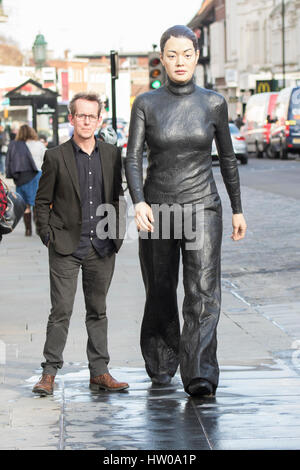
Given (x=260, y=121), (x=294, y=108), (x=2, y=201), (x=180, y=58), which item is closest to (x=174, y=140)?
(x=180, y=58)

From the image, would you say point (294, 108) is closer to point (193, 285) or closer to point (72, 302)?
point (72, 302)

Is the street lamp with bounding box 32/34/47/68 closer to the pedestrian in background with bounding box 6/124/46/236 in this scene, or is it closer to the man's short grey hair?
the pedestrian in background with bounding box 6/124/46/236

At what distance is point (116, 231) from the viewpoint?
22.5 ft

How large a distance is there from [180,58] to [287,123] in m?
36.2

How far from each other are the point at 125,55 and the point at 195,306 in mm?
173388

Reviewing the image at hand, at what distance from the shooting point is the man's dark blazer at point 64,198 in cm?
679

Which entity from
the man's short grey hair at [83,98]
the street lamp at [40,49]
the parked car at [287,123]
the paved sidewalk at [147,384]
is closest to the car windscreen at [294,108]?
the parked car at [287,123]

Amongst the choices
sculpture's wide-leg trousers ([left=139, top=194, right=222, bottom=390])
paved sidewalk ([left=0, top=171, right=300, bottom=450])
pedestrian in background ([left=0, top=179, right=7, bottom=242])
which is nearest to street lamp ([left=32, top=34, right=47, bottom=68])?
paved sidewalk ([left=0, top=171, right=300, bottom=450])

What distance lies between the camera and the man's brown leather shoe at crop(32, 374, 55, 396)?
671 cm

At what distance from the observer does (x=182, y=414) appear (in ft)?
20.0

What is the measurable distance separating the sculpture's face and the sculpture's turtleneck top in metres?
0.07

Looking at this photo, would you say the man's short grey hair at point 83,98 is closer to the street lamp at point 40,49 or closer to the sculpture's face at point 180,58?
the sculpture's face at point 180,58

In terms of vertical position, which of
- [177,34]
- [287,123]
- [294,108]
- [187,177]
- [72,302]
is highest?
[177,34]

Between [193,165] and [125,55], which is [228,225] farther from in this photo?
[125,55]
